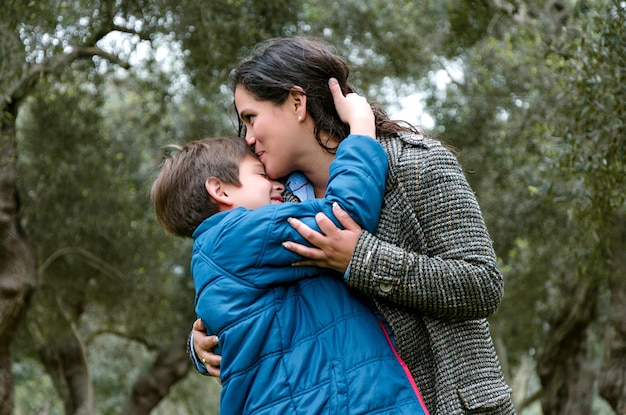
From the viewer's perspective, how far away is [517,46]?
1127 centimetres

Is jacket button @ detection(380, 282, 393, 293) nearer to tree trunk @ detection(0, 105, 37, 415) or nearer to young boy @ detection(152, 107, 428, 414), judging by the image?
young boy @ detection(152, 107, 428, 414)

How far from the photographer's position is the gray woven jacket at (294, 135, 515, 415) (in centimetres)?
239

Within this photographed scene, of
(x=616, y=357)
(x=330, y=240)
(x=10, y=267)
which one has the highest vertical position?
(x=330, y=240)

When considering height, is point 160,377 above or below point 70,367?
above

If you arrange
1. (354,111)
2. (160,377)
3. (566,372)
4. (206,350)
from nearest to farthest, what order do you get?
(354,111) → (206,350) → (566,372) → (160,377)

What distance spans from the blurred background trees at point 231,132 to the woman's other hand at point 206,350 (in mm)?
3588

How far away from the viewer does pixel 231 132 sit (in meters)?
12.4

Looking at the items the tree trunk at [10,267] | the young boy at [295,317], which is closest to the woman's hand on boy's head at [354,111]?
the young boy at [295,317]

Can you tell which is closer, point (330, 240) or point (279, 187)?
point (330, 240)

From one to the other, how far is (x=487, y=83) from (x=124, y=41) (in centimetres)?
528

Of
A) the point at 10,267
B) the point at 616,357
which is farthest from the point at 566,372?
the point at 10,267

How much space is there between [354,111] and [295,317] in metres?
0.73

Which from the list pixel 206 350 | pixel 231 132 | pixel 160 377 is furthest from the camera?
pixel 160 377

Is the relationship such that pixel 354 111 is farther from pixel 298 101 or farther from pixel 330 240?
pixel 330 240
